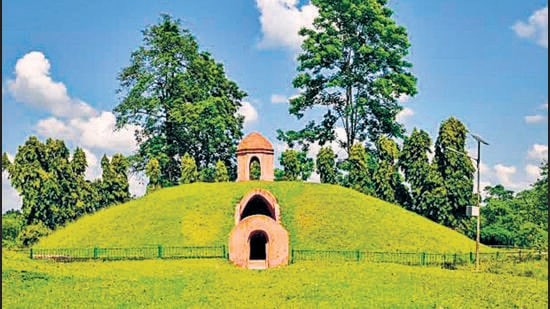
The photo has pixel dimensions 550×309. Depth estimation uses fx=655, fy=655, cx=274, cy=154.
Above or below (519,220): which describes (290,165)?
above

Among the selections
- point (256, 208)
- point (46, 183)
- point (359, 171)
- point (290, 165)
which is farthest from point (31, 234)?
point (359, 171)

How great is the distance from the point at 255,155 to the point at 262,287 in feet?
61.6

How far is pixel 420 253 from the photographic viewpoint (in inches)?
1298

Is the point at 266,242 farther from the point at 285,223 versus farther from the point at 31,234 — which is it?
the point at 31,234

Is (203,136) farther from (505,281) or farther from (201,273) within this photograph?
(505,281)

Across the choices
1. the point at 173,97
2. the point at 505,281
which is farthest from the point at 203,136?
the point at 505,281

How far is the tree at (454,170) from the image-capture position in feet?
148

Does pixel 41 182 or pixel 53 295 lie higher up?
pixel 41 182

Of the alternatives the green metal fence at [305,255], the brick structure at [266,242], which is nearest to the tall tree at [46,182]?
the green metal fence at [305,255]

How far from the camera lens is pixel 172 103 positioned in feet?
170

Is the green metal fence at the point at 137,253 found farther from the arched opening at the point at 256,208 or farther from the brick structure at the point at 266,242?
the arched opening at the point at 256,208

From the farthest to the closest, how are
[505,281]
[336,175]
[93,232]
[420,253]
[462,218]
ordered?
[336,175], [462,218], [93,232], [420,253], [505,281]

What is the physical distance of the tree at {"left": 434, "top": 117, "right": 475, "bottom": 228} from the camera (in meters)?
45.2

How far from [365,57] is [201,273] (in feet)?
100.0
